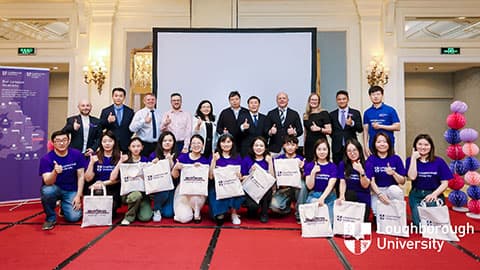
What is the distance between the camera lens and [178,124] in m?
3.89

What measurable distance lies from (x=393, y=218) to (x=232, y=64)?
3.20 m

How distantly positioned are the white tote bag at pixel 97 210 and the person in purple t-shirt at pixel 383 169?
2.49 metres

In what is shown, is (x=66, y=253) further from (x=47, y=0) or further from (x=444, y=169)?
(x=47, y=0)

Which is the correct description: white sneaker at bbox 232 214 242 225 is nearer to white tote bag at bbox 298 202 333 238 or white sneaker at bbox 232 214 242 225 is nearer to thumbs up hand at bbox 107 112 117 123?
white tote bag at bbox 298 202 333 238

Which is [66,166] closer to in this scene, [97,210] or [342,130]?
[97,210]

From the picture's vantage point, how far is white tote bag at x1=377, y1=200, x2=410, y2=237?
106 inches

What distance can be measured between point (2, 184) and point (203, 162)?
2765 millimetres

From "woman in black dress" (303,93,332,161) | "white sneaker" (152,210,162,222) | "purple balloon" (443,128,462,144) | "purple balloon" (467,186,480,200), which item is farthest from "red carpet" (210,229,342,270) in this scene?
"purple balloon" (443,128,462,144)

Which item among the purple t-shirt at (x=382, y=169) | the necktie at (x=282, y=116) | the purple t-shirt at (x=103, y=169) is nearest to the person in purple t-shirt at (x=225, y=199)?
the necktie at (x=282, y=116)

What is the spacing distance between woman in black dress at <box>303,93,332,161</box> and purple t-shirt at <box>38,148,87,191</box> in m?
2.56

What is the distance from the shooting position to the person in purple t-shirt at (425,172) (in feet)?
9.62

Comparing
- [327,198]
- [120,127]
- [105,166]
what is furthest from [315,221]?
[120,127]

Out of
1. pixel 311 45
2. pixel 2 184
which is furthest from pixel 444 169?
pixel 2 184

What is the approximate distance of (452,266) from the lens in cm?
214
